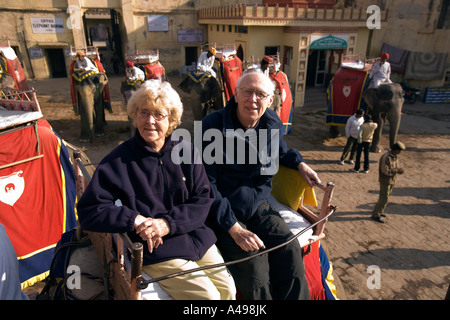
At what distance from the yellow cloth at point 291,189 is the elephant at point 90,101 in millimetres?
7714

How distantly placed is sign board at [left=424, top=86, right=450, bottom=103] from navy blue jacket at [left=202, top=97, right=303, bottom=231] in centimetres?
1687

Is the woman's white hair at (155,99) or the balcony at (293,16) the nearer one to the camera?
the woman's white hair at (155,99)

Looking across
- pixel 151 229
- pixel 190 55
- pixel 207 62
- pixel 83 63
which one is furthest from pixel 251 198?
pixel 190 55

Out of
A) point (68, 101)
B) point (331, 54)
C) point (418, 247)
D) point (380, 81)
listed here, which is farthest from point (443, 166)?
point (68, 101)

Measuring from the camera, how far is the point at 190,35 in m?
22.0

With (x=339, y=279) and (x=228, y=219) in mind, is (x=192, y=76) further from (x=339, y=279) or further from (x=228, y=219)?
(x=228, y=219)

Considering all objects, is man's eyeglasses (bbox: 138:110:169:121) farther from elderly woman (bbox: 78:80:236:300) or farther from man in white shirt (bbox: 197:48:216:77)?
man in white shirt (bbox: 197:48:216:77)

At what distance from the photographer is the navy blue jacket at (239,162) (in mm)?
2750

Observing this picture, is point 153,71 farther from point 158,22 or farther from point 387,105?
point 158,22

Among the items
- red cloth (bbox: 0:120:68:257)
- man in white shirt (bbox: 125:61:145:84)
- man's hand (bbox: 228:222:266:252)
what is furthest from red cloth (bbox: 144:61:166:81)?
man's hand (bbox: 228:222:266:252)

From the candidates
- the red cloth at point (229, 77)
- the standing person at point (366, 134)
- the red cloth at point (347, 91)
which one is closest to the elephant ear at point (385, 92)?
the red cloth at point (347, 91)

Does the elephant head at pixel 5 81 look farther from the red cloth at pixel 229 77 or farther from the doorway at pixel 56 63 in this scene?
the doorway at pixel 56 63

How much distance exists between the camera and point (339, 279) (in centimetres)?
476

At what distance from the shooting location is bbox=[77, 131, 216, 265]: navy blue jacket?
6.77ft
